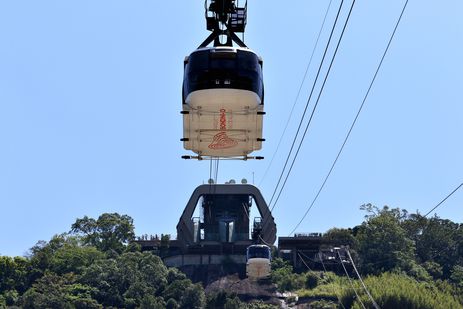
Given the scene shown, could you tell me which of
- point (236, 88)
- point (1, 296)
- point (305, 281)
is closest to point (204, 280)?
point (305, 281)

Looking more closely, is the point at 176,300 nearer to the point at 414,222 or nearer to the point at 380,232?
the point at 380,232

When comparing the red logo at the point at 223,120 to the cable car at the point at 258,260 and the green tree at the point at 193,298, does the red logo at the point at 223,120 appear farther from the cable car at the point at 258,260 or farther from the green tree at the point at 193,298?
the green tree at the point at 193,298

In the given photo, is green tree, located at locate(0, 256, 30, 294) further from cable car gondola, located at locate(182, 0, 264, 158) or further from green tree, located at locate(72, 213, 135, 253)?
cable car gondola, located at locate(182, 0, 264, 158)

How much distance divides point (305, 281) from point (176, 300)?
55.3ft

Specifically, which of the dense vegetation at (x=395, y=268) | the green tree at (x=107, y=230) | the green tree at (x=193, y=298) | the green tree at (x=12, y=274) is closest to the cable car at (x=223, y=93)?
the dense vegetation at (x=395, y=268)

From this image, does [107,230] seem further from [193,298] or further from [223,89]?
[223,89]

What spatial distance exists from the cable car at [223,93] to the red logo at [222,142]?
78mm

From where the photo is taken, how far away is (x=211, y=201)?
120125mm

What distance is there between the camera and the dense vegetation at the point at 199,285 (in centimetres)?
8956

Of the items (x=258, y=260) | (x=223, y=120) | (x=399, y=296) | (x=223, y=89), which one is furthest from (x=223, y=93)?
(x=399, y=296)

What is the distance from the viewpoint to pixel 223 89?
30.7 m

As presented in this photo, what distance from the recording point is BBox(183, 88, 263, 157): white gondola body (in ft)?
102

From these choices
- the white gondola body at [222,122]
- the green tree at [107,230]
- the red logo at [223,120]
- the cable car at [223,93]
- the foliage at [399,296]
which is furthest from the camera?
the green tree at [107,230]

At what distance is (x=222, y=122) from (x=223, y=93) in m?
2.39
